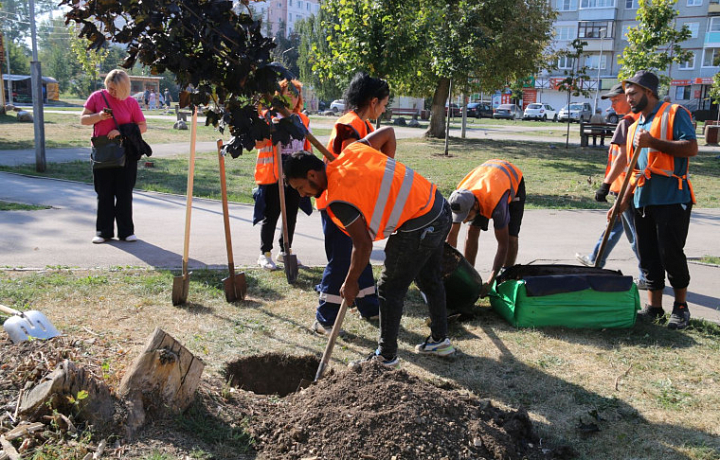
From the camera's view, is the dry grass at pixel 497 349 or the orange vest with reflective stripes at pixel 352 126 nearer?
the dry grass at pixel 497 349

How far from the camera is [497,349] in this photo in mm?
4684

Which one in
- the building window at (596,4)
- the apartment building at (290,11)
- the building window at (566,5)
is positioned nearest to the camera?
the building window at (596,4)

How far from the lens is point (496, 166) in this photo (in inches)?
213

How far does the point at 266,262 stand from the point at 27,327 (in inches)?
108

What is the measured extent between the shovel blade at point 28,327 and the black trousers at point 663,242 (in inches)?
176

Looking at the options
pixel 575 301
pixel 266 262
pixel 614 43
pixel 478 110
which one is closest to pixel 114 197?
pixel 266 262

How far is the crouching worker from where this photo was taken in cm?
355

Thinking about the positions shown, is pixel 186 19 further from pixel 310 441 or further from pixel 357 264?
pixel 310 441

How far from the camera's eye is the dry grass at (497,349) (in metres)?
3.64

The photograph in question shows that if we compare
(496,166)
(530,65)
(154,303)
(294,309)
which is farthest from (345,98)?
(530,65)

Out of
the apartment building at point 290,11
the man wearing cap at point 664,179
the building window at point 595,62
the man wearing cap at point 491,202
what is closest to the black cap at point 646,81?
the man wearing cap at point 664,179

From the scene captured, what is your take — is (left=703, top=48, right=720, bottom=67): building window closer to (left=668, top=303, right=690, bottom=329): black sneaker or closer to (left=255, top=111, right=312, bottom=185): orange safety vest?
(left=668, top=303, right=690, bottom=329): black sneaker

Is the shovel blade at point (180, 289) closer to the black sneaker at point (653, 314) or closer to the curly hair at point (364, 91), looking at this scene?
the curly hair at point (364, 91)

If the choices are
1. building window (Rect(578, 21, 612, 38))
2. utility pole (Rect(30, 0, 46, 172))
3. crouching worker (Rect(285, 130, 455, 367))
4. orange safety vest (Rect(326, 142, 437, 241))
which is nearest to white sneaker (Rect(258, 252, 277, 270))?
crouching worker (Rect(285, 130, 455, 367))
